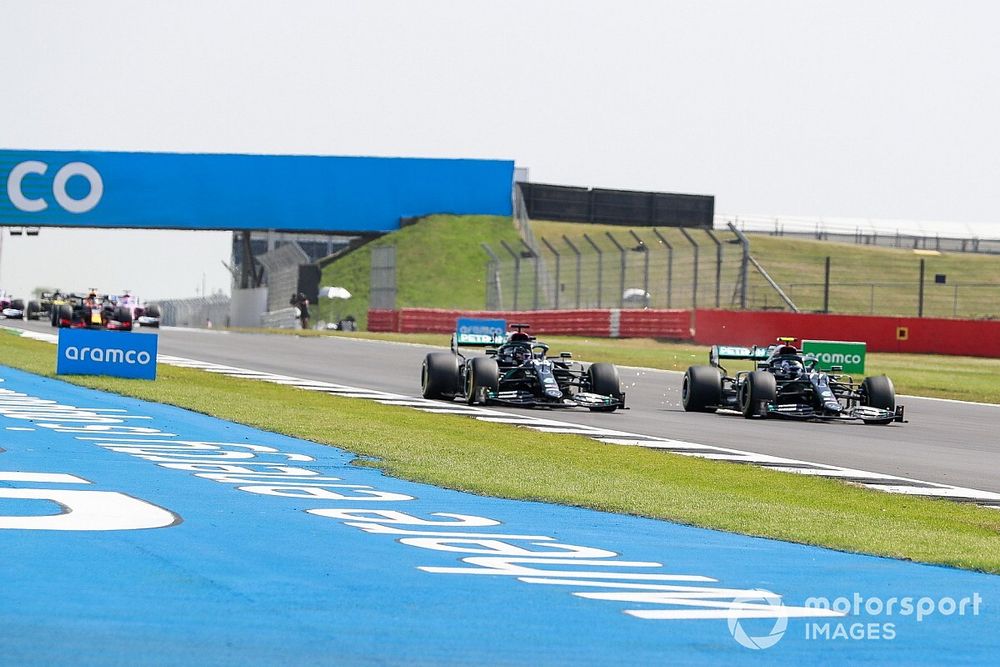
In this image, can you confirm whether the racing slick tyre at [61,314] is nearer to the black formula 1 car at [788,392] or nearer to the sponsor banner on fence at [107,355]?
the sponsor banner on fence at [107,355]

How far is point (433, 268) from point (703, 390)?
157ft

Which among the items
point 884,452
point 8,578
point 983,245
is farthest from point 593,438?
point 983,245

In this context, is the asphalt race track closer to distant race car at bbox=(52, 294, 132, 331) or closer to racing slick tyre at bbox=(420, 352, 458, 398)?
racing slick tyre at bbox=(420, 352, 458, 398)

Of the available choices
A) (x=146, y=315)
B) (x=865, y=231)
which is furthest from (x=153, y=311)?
(x=865, y=231)

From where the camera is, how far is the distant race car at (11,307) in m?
56.2

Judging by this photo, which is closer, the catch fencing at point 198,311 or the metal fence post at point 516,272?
the metal fence post at point 516,272

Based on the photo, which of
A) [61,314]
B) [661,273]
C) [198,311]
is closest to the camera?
Answer: [661,273]

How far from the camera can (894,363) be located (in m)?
37.9

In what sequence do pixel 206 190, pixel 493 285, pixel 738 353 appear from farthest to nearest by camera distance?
pixel 206 190 < pixel 493 285 < pixel 738 353

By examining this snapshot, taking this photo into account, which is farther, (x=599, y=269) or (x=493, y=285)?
(x=493, y=285)

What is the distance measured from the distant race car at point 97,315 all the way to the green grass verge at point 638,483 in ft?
78.5

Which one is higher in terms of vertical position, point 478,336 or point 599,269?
point 599,269

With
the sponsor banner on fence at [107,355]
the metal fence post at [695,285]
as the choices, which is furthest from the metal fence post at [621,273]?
the sponsor banner on fence at [107,355]

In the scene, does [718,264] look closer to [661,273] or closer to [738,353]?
[661,273]
